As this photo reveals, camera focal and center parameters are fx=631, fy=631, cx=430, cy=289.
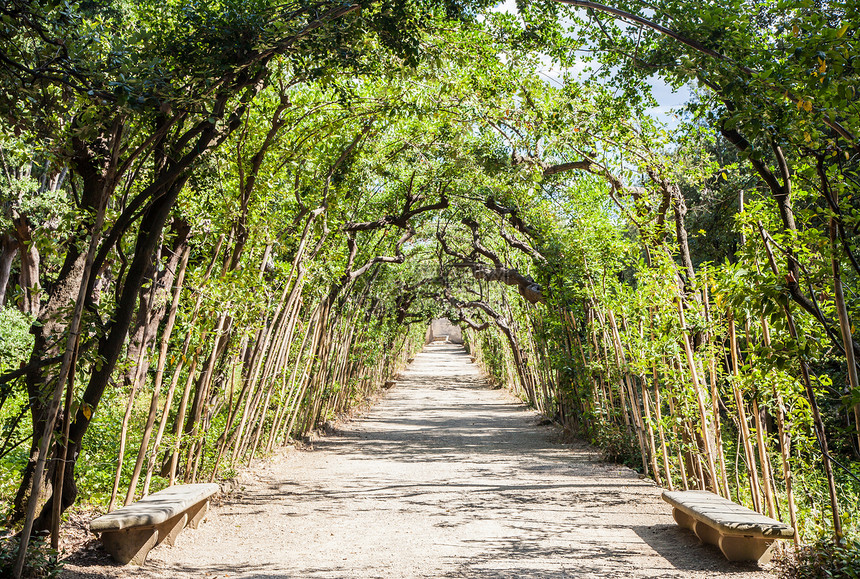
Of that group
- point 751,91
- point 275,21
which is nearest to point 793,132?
point 751,91

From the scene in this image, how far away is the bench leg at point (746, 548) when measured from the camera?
3230 millimetres

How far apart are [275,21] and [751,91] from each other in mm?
1979

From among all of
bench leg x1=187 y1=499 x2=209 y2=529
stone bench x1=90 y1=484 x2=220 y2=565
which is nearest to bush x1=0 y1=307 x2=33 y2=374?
bench leg x1=187 y1=499 x2=209 y2=529

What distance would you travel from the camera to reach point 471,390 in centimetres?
1870

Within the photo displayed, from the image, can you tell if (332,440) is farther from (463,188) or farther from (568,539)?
(568,539)

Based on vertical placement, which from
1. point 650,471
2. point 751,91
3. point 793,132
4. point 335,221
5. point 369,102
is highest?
point 369,102

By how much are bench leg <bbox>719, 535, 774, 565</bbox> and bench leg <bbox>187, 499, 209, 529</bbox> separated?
2.99m

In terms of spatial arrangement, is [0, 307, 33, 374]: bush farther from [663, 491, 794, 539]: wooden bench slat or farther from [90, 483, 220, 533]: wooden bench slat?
[663, 491, 794, 539]: wooden bench slat

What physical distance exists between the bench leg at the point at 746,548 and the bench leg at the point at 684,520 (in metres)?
0.52

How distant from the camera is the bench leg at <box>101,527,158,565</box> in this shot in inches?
119

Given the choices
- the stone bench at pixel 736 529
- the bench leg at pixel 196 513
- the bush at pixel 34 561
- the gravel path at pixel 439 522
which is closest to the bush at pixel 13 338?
the gravel path at pixel 439 522

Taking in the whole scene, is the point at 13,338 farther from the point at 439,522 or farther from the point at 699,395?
the point at 699,395

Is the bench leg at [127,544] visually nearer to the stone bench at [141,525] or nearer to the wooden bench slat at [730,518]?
the stone bench at [141,525]

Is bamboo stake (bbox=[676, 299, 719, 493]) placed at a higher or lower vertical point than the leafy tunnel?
lower
